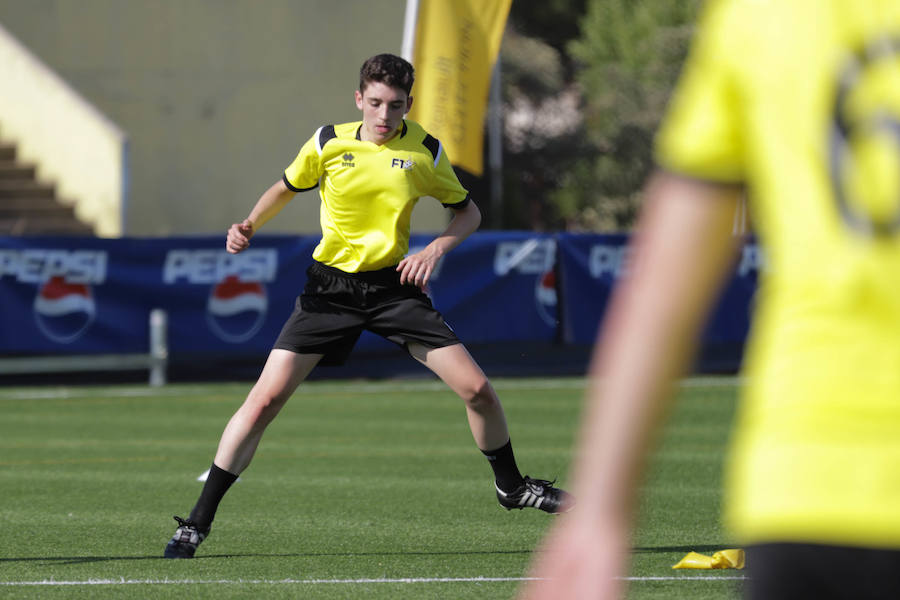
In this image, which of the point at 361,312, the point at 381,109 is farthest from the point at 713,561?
the point at 381,109

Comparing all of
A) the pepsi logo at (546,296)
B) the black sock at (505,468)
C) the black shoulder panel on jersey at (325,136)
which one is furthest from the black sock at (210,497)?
the pepsi logo at (546,296)

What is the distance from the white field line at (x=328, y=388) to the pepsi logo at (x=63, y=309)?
684mm

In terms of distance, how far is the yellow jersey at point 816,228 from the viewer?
1.85 m

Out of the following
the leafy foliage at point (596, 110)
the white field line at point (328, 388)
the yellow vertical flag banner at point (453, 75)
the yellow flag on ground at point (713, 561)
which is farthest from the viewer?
the leafy foliage at point (596, 110)

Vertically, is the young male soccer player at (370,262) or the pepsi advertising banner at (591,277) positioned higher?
the young male soccer player at (370,262)

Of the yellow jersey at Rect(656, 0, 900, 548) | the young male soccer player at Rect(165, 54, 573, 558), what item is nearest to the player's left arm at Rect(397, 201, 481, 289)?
the young male soccer player at Rect(165, 54, 573, 558)

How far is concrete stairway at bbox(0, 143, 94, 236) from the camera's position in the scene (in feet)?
79.8

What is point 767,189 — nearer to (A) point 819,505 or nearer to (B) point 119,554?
(A) point 819,505

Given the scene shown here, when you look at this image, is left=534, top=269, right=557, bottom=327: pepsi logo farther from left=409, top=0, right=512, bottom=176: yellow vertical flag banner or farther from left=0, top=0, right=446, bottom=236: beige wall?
left=0, top=0, right=446, bottom=236: beige wall

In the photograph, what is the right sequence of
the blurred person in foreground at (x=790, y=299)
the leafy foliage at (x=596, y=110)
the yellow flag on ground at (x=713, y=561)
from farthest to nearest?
the leafy foliage at (x=596, y=110) < the yellow flag on ground at (x=713, y=561) < the blurred person in foreground at (x=790, y=299)

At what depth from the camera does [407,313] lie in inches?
281

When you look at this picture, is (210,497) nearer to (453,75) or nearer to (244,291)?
(453,75)

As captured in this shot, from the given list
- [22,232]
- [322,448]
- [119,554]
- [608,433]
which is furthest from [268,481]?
[22,232]

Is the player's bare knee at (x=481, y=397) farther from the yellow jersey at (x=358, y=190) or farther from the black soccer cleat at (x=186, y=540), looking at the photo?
the black soccer cleat at (x=186, y=540)
